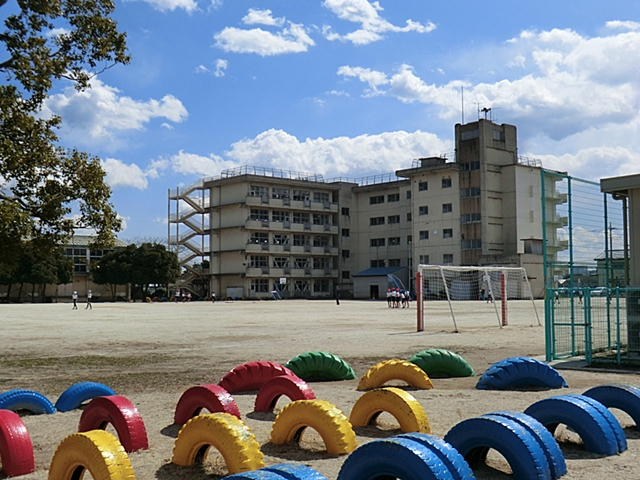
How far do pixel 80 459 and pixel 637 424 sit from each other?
6354mm

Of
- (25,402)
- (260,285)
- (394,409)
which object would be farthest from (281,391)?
(260,285)

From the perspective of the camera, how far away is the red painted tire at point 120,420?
756 centimetres

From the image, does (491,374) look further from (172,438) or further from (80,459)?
(80,459)

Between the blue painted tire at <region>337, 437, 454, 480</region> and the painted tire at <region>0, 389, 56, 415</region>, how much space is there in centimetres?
583

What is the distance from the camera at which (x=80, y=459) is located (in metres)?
5.89

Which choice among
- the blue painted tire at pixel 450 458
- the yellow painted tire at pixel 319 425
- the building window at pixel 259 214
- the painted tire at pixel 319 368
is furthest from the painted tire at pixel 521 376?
the building window at pixel 259 214

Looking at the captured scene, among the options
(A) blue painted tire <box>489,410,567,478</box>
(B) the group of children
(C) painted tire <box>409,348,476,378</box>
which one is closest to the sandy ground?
(A) blue painted tire <box>489,410,567,478</box>

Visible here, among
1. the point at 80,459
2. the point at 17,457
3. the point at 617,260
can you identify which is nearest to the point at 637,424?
the point at 80,459

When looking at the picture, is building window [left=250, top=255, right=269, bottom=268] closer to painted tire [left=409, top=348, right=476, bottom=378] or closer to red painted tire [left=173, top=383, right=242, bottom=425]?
painted tire [left=409, top=348, right=476, bottom=378]

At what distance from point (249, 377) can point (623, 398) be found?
5.76m

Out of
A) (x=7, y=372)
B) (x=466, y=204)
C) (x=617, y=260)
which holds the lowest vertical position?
(x=7, y=372)

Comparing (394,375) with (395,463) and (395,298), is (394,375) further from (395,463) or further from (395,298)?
(395,298)

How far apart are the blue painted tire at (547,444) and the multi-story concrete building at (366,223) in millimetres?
72758

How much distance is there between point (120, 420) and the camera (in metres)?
7.60
